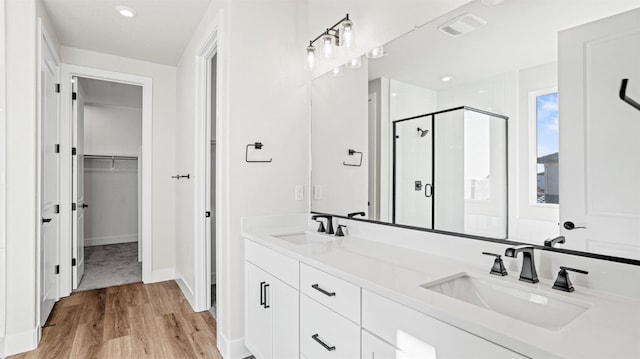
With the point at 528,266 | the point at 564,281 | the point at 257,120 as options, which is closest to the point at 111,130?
the point at 257,120

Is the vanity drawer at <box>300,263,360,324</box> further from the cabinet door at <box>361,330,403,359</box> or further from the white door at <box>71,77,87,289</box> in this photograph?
the white door at <box>71,77,87,289</box>

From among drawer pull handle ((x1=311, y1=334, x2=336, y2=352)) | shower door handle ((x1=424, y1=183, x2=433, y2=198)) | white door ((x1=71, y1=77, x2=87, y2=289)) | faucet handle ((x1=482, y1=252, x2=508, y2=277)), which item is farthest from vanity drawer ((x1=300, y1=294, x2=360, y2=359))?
white door ((x1=71, y1=77, x2=87, y2=289))

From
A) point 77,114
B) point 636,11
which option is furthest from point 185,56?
point 636,11

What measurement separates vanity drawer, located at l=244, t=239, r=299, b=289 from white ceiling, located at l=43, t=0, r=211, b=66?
1898 millimetres

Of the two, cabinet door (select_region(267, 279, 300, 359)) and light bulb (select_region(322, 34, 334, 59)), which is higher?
light bulb (select_region(322, 34, 334, 59))

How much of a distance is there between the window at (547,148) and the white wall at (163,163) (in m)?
3.72

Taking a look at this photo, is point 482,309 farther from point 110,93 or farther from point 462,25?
point 110,93

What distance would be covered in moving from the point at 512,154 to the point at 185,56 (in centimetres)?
→ 324

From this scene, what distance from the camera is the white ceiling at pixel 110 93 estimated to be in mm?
4500

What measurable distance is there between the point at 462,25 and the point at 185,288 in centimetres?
339

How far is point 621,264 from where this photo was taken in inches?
40.5

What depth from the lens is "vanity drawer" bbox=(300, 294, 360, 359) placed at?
125 cm

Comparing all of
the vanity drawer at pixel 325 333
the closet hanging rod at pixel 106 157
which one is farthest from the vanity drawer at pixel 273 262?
the closet hanging rod at pixel 106 157

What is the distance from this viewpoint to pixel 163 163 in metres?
3.91
